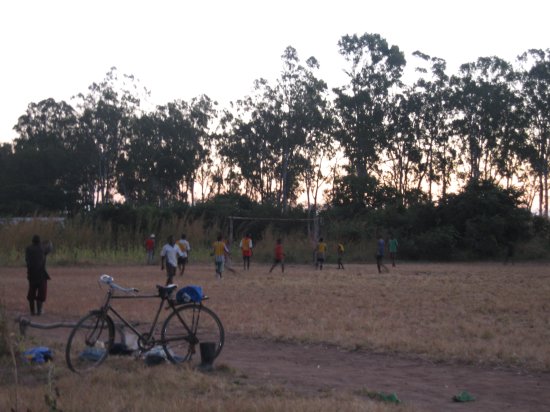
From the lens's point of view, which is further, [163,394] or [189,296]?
[189,296]

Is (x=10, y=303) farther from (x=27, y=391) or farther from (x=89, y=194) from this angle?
(x=89, y=194)

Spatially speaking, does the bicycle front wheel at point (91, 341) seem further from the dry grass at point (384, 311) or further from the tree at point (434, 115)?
the tree at point (434, 115)

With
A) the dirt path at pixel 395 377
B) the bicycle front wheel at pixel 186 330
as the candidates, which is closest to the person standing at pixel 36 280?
the dirt path at pixel 395 377

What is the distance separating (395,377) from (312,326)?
180 inches

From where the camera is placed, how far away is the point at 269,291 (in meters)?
21.5

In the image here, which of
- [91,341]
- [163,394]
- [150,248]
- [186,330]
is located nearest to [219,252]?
[150,248]

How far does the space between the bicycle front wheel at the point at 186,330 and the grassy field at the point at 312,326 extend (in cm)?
54

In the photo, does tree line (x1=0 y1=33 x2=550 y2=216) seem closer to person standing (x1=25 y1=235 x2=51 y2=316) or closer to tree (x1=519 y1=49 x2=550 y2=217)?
tree (x1=519 y1=49 x2=550 y2=217)

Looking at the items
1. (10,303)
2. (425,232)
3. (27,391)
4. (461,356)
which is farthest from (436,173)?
(27,391)

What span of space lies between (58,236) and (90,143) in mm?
23641

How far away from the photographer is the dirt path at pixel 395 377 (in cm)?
783

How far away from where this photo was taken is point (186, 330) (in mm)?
9656

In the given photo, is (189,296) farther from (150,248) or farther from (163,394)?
(150,248)

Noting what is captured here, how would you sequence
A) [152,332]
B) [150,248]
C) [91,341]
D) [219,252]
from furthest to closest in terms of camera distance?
[150,248] < [219,252] < [152,332] < [91,341]
